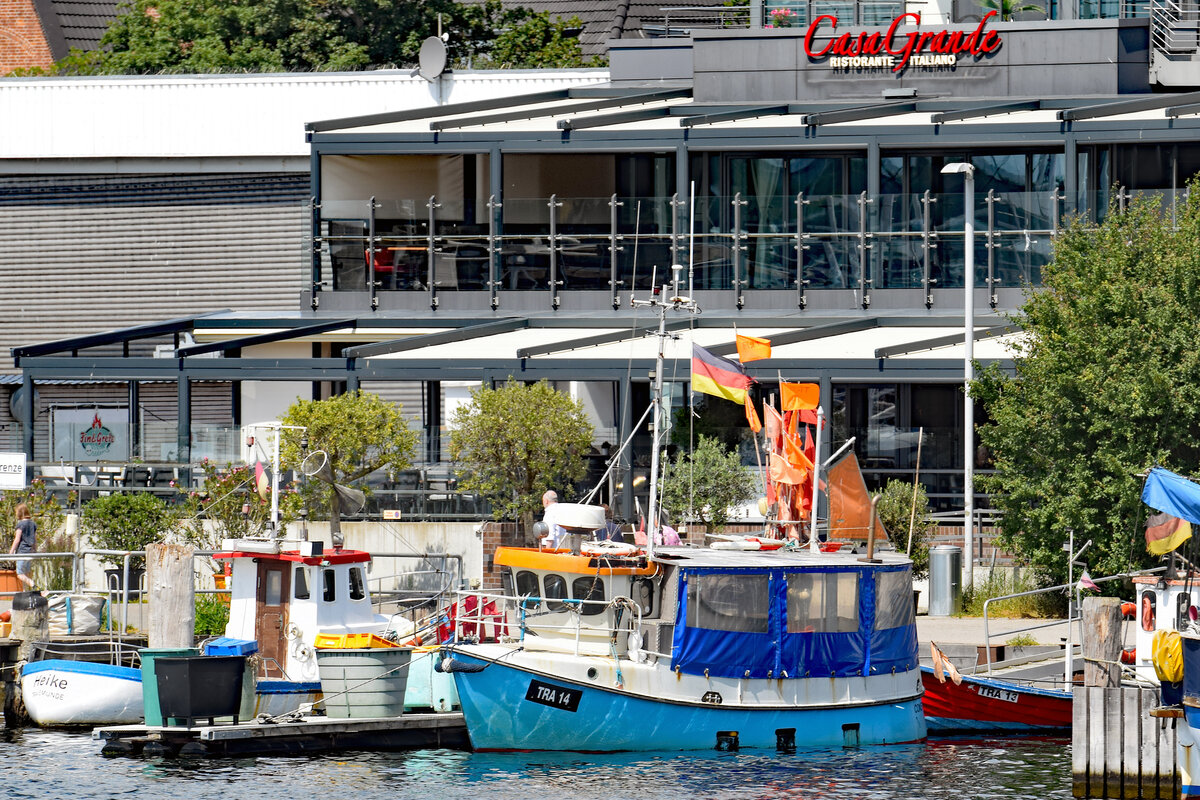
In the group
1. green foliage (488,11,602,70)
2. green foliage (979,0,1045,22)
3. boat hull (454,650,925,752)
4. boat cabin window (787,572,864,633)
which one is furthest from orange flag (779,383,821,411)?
green foliage (488,11,602,70)

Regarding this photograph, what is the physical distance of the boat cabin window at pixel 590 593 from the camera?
23.4 meters

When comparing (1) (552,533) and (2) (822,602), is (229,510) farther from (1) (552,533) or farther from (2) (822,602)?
(2) (822,602)

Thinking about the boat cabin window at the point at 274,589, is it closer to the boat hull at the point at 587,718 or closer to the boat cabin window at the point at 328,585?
the boat cabin window at the point at 328,585

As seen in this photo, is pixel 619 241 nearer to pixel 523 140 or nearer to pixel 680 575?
pixel 523 140

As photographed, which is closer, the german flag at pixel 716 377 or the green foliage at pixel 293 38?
the german flag at pixel 716 377

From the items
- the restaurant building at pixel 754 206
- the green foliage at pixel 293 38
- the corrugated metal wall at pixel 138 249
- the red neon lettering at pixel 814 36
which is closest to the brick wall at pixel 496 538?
the restaurant building at pixel 754 206

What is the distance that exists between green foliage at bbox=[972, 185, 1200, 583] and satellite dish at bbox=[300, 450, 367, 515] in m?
9.64

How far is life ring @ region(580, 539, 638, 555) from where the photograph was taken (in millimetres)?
23234

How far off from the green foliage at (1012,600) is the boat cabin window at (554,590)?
8178 mm

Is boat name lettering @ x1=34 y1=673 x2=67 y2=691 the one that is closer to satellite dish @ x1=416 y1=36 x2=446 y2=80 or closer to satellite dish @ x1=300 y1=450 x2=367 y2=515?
satellite dish @ x1=300 y1=450 x2=367 y2=515

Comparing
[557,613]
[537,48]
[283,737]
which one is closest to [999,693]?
[557,613]

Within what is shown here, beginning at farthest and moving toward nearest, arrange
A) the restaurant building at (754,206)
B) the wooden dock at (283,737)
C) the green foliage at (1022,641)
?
the restaurant building at (754,206) < the green foliage at (1022,641) < the wooden dock at (283,737)

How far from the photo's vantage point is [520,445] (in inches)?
1192

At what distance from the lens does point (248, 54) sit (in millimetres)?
50906
